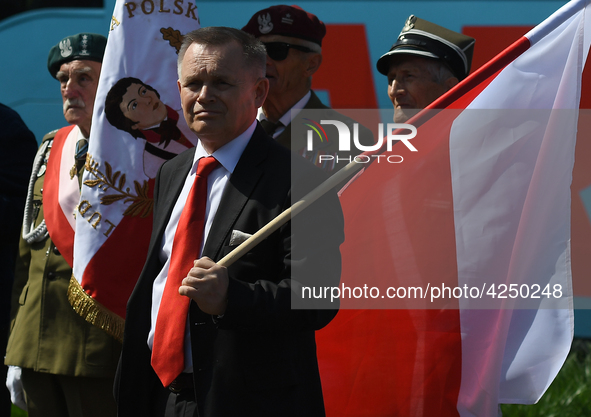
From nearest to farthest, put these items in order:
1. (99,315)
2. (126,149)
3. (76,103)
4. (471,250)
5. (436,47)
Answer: (471,250) < (99,315) < (126,149) < (436,47) < (76,103)

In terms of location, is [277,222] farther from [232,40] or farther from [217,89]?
[232,40]

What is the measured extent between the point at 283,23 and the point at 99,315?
153 cm

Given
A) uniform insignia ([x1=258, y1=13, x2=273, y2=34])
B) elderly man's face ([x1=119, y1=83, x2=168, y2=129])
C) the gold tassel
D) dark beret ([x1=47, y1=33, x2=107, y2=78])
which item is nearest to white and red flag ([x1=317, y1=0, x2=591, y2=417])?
the gold tassel

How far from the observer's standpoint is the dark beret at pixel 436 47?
303 centimetres

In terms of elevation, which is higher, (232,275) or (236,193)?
(236,193)

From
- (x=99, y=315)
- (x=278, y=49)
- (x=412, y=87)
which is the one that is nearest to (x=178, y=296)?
(x=99, y=315)

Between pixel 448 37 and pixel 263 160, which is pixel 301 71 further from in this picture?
pixel 263 160

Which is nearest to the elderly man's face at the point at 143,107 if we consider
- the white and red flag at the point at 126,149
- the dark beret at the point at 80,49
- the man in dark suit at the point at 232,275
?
the white and red flag at the point at 126,149

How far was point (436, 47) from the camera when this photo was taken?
3.04m

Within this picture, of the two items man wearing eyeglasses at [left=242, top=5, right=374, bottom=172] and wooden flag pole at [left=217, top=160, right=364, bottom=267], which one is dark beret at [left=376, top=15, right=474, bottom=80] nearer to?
man wearing eyeglasses at [left=242, top=5, right=374, bottom=172]

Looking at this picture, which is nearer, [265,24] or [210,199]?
[210,199]

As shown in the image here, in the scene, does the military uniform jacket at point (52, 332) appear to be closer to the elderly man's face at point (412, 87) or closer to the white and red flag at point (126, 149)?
the white and red flag at point (126, 149)


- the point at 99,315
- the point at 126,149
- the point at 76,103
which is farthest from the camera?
the point at 76,103

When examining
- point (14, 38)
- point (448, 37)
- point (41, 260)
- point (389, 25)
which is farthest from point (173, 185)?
point (14, 38)
